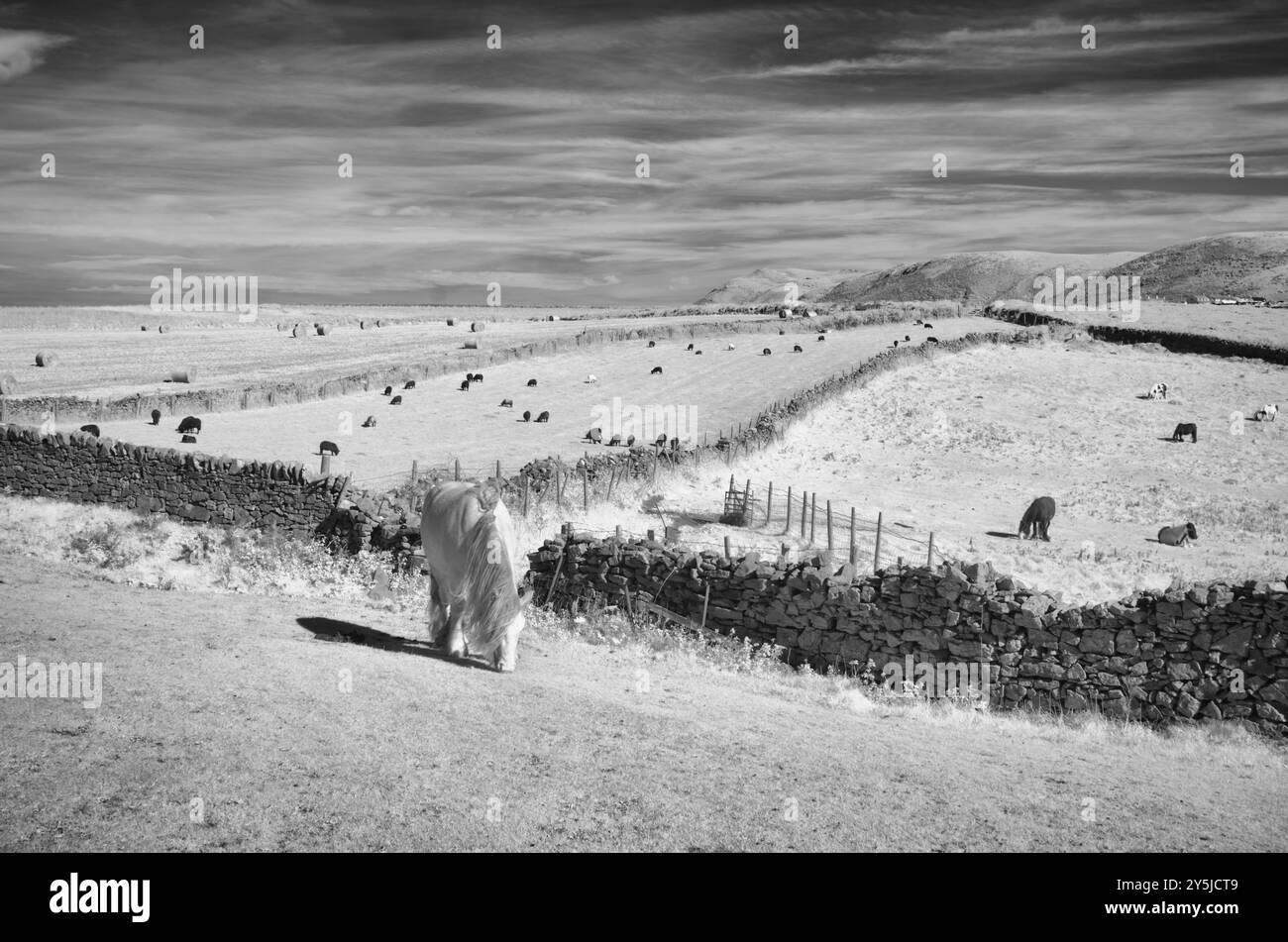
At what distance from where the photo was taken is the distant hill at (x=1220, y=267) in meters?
138

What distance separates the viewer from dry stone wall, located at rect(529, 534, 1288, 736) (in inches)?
512

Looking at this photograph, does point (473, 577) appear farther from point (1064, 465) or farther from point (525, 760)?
point (1064, 465)

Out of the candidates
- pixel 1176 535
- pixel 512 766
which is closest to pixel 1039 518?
pixel 1176 535

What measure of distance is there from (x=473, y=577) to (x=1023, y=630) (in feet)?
24.4

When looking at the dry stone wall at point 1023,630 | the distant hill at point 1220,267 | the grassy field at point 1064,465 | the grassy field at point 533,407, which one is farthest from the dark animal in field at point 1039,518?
the distant hill at point 1220,267

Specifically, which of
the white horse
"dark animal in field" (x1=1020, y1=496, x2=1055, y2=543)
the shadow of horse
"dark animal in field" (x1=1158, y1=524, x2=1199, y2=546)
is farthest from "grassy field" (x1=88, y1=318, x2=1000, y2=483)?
the white horse

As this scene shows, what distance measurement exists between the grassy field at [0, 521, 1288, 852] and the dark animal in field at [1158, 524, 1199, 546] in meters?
15.0

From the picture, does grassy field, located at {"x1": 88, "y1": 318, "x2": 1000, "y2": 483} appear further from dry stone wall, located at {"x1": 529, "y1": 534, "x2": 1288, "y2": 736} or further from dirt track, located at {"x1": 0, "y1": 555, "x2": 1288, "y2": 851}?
dirt track, located at {"x1": 0, "y1": 555, "x2": 1288, "y2": 851}

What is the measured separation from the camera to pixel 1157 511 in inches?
1203

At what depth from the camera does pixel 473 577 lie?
12.9 m

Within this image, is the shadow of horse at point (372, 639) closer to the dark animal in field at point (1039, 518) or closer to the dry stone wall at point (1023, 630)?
the dry stone wall at point (1023, 630)
